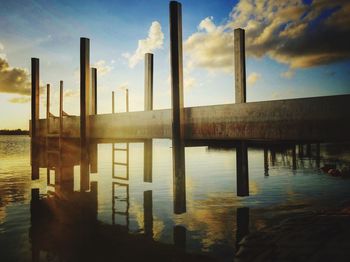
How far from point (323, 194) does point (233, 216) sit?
A: 222 inches

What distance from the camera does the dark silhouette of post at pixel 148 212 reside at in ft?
27.1

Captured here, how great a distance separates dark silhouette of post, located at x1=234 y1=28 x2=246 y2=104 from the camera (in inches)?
237

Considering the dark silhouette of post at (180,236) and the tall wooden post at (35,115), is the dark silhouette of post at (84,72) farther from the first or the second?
the dark silhouette of post at (180,236)

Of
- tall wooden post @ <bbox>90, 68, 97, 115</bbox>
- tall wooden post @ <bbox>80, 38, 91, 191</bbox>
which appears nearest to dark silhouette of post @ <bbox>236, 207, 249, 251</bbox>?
tall wooden post @ <bbox>80, 38, 91, 191</bbox>

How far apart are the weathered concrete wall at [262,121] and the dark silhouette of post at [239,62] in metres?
1.01

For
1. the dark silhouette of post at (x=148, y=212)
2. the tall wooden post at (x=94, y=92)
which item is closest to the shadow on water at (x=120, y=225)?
the dark silhouette of post at (x=148, y=212)

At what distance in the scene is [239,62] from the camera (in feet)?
19.9

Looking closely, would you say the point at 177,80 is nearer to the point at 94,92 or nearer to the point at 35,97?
the point at 94,92

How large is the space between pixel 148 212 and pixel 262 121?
689cm

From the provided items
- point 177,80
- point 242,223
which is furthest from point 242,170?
point 177,80

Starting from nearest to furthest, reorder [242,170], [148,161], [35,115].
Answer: [242,170]
[148,161]
[35,115]

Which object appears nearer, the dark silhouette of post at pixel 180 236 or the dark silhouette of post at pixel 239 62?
the dark silhouette of post at pixel 239 62

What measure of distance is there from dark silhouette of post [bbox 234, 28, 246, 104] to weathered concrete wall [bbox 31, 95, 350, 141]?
101 cm

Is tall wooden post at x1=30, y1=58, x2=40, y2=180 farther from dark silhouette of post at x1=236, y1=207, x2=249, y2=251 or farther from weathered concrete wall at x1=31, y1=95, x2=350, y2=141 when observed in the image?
dark silhouette of post at x1=236, y1=207, x2=249, y2=251
